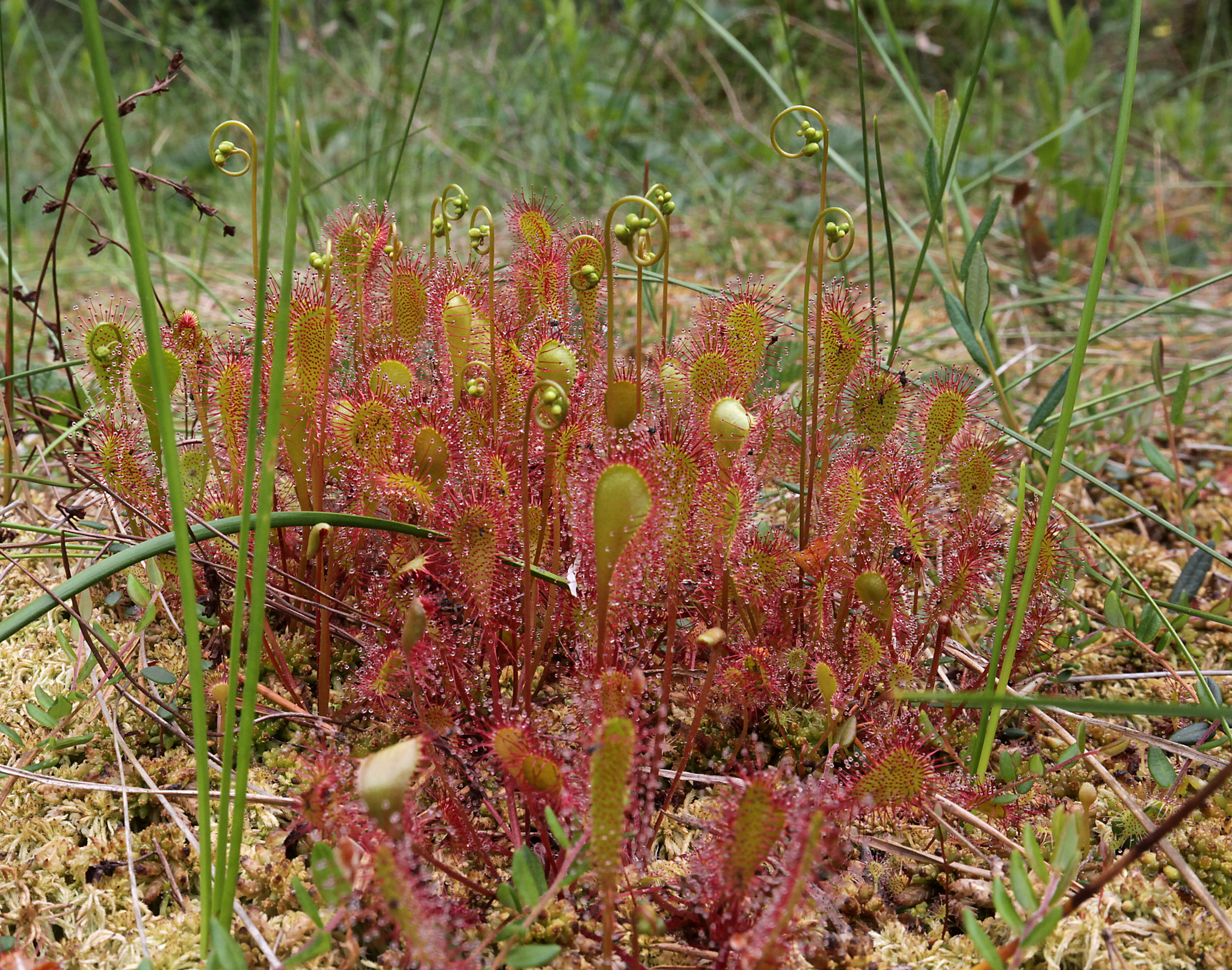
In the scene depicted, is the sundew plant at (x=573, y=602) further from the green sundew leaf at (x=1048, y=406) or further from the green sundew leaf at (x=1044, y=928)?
the green sundew leaf at (x=1048, y=406)

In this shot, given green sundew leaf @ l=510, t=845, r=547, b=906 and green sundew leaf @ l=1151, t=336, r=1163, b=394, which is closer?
green sundew leaf @ l=510, t=845, r=547, b=906

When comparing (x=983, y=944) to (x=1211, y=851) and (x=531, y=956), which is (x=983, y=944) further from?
(x=1211, y=851)

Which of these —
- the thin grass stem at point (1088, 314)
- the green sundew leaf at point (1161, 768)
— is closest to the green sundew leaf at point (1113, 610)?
the green sundew leaf at point (1161, 768)

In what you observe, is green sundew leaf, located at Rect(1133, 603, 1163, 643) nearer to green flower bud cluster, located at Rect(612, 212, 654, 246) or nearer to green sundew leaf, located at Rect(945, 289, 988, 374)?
green sundew leaf, located at Rect(945, 289, 988, 374)

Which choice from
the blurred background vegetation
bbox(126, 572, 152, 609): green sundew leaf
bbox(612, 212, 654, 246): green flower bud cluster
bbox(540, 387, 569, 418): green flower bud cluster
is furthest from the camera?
the blurred background vegetation

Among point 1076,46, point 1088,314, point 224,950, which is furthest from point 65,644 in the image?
point 1076,46

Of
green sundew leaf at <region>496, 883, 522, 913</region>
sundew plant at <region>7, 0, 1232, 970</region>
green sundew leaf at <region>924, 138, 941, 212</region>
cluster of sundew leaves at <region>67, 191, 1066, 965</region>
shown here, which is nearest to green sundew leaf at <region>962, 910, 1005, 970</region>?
sundew plant at <region>7, 0, 1232, 970</region>

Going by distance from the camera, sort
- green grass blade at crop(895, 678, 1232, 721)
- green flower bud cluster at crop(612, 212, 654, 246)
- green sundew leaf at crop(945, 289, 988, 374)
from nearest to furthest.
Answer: green grass blade at crop(895, 678, 1232, 721), green flower bud cluster at crop(612, 212, 654, 246), green sundew leaf at crop(945, 289, 988, 374)

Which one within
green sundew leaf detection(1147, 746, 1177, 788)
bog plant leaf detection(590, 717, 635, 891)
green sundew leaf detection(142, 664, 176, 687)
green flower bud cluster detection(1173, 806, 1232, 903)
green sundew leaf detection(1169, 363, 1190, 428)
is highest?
green sundew leaf detection(1169, 363, 1190, 428)
